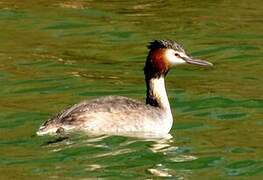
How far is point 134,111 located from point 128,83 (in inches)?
104

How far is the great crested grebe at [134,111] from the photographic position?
1485 cm

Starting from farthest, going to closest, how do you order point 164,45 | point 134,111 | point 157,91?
point 157,91 < point 164,45 < point 134,111

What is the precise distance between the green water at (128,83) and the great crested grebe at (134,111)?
0.19 m

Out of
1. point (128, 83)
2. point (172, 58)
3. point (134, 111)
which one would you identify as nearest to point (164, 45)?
point (172, 58)

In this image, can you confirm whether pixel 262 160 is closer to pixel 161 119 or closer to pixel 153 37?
pixel 161 119

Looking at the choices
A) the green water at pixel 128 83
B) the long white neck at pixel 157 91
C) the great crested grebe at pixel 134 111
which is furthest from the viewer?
the long white neck at pixel 157 91

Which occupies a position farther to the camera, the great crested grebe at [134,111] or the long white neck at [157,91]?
the long white neck at [157,91]

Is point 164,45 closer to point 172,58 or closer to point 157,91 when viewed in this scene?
point 172,58

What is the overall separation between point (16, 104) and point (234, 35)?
16.4 ft

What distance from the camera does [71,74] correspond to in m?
18.2

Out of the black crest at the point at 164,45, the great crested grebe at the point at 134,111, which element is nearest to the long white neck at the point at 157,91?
the great crested grebe at the point at 134,111

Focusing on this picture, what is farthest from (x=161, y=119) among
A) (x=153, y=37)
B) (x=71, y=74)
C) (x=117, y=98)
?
(x=153, y=37)

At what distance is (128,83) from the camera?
17.8 m

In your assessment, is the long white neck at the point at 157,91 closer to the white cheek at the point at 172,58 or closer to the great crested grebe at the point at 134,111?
the great crested grebe at the point at 134,111
